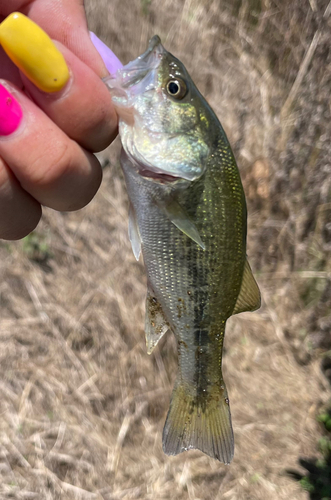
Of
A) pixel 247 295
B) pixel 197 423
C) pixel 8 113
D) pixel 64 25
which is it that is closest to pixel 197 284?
pixel 247 295

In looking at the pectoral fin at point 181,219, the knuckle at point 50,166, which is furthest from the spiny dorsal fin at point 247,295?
the knuckle at point 50,166

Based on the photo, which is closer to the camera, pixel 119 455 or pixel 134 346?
pixel 119 455

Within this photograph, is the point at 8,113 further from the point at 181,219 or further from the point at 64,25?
the point at 181,219

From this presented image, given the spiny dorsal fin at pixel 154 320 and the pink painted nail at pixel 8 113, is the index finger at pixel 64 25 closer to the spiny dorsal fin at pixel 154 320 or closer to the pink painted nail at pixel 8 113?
the pink painted nail at pixel 8 113

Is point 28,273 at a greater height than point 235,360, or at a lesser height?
→ greater

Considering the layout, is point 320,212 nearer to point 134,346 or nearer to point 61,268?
point 134,346

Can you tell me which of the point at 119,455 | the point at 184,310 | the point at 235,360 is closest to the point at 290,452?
the point at 235,360

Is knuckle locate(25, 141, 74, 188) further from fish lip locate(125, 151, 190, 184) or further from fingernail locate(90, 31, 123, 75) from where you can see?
fingernail locate(90, 31, 123, 75)
